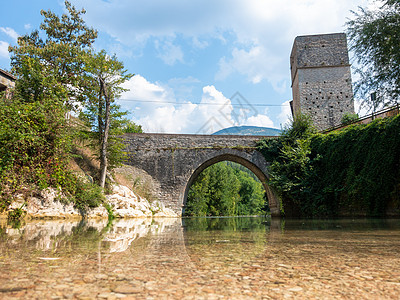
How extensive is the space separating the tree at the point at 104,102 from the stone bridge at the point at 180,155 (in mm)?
4093

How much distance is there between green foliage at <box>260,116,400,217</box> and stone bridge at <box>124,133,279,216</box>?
1.18 m

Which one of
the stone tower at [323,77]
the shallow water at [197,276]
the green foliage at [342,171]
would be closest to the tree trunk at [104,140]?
the green foliage at [342,171]

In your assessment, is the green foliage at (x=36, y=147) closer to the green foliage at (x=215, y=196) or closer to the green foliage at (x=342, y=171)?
the green foliage at (x=342, y=171)

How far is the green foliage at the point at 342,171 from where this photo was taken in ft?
36.3

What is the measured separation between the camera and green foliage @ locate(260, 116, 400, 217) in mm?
11062

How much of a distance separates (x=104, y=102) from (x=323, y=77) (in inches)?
714

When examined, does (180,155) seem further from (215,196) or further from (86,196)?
(215,196)

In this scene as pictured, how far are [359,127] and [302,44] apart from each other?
13.8m

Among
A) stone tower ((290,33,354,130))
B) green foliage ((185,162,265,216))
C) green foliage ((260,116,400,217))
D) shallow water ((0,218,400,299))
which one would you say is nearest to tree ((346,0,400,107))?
green foliage ((260,116,400,217))

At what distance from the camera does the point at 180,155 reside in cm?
1784

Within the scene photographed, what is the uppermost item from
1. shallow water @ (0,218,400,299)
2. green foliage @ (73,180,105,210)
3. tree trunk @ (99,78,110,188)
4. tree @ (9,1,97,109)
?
tree @ (9,1,97,109)

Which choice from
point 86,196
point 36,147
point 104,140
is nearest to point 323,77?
point 104,140

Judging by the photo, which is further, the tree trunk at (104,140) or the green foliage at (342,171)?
the tree trunk at (104,140)

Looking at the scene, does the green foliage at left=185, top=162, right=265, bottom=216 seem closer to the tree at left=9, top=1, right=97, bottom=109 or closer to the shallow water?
the tree at left=9, top=1, right=97, bottom=109
